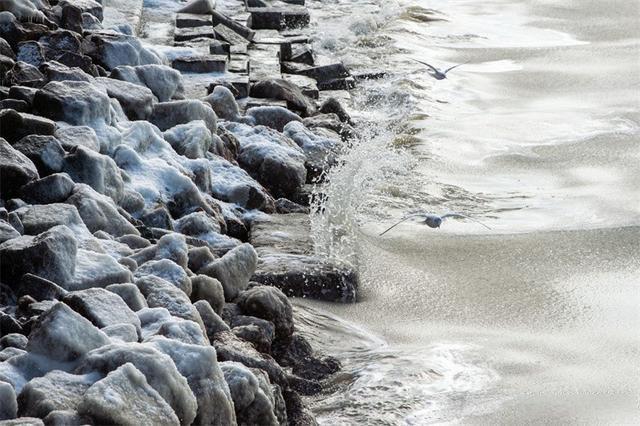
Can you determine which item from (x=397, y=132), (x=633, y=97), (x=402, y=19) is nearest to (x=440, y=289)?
(x=397, y=132)

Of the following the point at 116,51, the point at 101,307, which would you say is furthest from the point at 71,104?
the point at 101,307

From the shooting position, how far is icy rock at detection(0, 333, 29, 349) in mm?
3744

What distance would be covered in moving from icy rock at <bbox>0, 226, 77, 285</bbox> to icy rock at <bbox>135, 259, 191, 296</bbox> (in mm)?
339

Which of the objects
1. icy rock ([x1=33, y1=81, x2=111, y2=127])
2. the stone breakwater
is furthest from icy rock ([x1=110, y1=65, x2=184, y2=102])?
icy rock ([x1=33, y1=81, x2=111, y2=127])

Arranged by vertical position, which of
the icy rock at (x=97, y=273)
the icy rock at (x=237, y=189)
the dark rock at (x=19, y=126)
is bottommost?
the icy rock at (x=237, y=189)

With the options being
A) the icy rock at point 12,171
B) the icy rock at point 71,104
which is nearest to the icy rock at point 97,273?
the icy rock at point 12,171

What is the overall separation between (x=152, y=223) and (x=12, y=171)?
781mm

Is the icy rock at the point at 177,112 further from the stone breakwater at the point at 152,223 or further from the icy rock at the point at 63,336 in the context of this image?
the icy rock at the point at 63,336

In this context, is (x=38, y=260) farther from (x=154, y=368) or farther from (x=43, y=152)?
(x=43, y=152)

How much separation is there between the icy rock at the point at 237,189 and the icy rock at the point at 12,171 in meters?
1.60

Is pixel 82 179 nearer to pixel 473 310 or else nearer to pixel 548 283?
pixel 473 310

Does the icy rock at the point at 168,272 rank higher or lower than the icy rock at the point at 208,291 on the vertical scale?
higher

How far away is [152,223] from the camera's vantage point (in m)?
5.59

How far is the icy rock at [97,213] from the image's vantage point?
5047 mm
